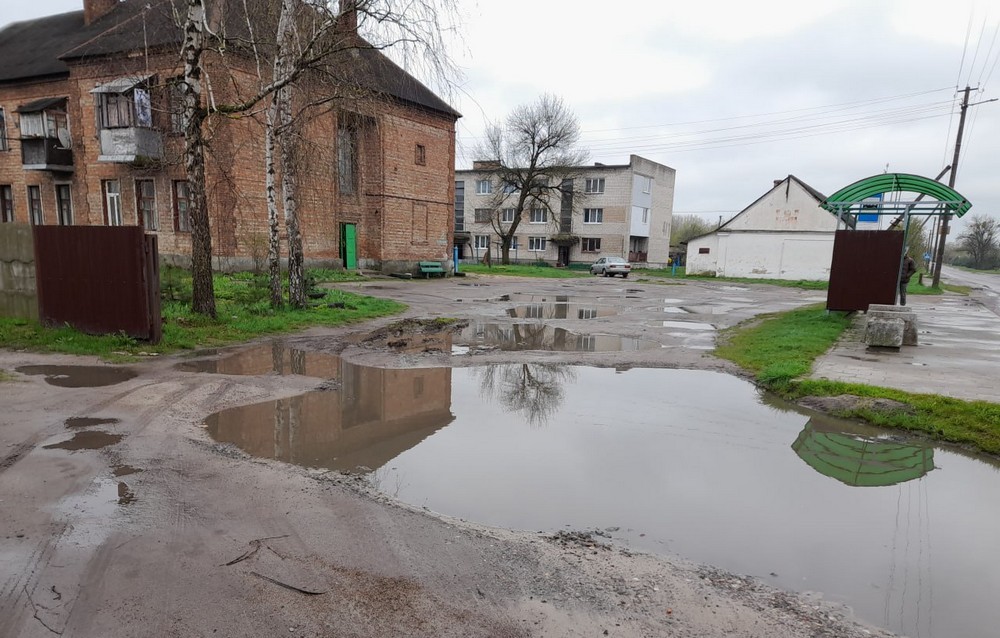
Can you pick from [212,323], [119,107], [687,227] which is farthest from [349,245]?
[687,227]

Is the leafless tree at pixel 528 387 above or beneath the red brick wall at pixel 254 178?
beneath

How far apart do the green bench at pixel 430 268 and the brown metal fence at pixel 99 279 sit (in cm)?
2064

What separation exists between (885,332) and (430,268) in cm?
2264

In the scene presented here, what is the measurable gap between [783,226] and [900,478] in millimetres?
38957

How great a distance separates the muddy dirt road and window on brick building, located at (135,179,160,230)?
20950 mm

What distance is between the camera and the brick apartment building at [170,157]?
69.0 feet

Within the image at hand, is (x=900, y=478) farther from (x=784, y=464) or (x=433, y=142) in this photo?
(x=433, y=142)

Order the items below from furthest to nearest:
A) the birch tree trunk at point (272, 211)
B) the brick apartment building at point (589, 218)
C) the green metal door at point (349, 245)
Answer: the brick apartment building at point (589, 218) < the green metal door at point (349, 245) < the birch tree trunk at point (272, 211)

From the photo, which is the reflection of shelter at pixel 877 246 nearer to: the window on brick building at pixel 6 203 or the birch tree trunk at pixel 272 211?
the birch tree trunk at pixel 272 211

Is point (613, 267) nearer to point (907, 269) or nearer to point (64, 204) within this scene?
point (907, 269)

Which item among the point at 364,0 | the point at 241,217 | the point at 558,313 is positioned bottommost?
the point at 558,313

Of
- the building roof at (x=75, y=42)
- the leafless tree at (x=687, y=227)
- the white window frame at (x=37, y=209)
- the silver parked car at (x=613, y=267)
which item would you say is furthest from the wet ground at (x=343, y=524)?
the leafless tree at (x=687, y=227)

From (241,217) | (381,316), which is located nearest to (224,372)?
(381,316)

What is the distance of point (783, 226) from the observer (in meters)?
39.6
